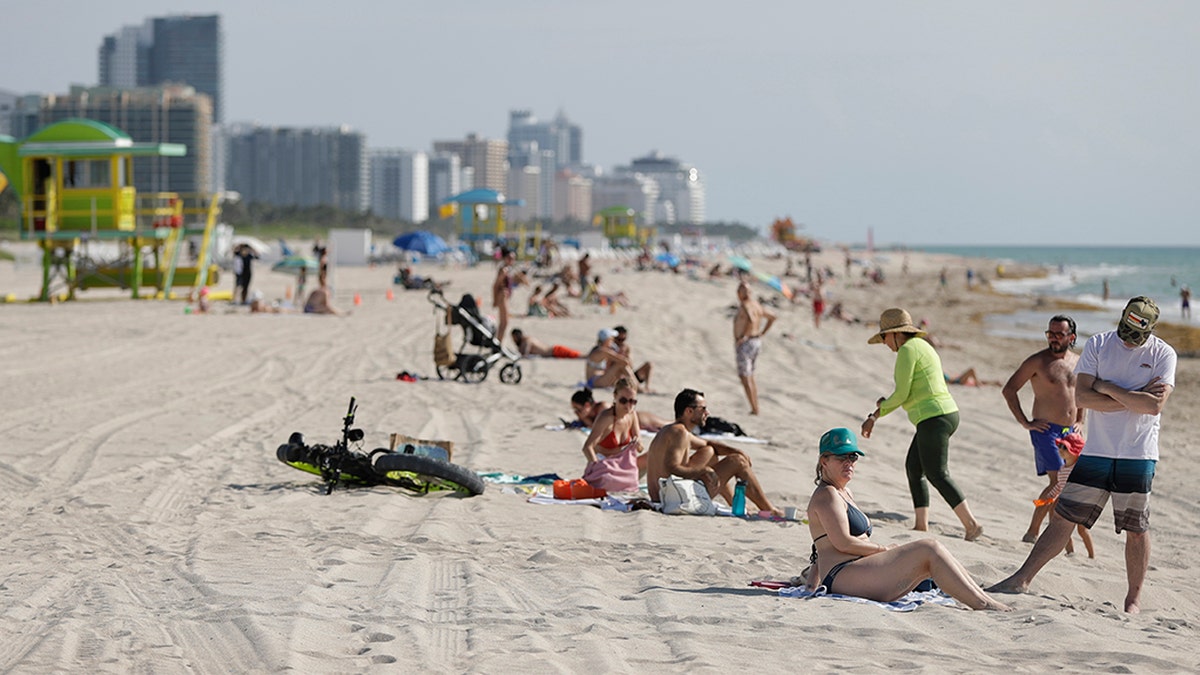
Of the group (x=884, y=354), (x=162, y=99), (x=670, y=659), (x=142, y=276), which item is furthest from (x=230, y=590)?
(x=162, y=99)

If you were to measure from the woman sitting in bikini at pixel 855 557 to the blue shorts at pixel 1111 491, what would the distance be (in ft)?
1.76

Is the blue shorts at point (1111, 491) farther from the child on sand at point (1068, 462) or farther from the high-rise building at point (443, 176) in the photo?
the high-rise building at point (443, 176)

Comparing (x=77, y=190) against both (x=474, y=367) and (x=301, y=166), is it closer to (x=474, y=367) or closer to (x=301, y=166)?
(x=474, y=367)

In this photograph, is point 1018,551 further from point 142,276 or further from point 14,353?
point 142,276

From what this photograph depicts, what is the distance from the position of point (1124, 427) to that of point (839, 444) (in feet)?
3.74

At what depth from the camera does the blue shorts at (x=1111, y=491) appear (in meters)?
4.99

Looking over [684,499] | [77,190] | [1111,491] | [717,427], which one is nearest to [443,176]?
[77,190]

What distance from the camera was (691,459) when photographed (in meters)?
7.13

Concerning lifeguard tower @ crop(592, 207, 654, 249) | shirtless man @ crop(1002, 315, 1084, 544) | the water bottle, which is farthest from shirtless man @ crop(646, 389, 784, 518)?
lifeguard tower @ crop(592, 207, 654, 249)

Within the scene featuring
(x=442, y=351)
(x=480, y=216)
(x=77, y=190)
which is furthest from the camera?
(x=480, y=216)

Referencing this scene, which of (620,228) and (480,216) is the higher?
(480,216)

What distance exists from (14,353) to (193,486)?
8.43m

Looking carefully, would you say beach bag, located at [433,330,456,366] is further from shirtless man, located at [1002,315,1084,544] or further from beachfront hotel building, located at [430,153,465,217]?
beachfront hotel building, located at [430,153,465,217]

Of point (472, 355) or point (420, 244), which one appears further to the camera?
point (420, 244)
